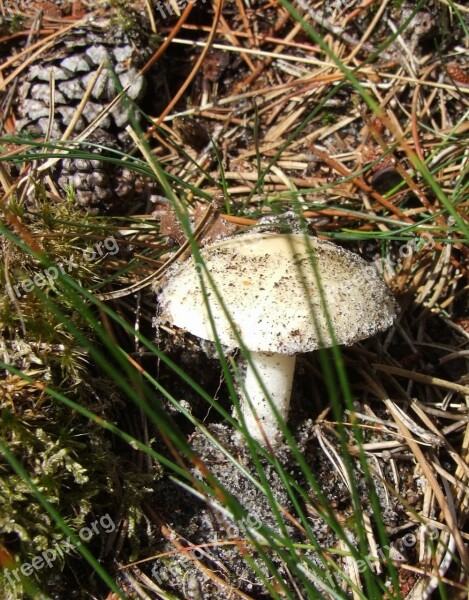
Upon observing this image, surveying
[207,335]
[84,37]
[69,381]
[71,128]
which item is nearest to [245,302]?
[207,335]

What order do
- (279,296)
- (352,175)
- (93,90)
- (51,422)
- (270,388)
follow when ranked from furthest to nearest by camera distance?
(93,90) → (352,175) → (270,388) → (51,422) → (279,296)

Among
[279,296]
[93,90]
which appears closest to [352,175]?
[279,296]

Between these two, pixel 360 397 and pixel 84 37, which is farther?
pixel 84 37

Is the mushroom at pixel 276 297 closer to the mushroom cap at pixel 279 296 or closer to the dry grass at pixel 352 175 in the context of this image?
the mushroom cap at pixel 279 296

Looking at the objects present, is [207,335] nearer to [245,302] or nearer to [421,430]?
[245,302]

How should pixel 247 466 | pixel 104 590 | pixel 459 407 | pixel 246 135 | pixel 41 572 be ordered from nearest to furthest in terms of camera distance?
pixel 41 572 → pixel 104 590 → pixel 247 466 → pixel 459 407 → pixel 246 135

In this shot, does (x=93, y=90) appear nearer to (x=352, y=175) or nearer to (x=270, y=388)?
(x=352, y=175)

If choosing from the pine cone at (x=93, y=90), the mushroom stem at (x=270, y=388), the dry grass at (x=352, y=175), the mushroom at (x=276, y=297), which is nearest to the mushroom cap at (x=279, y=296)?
the mushroom at (x=276, y=297)

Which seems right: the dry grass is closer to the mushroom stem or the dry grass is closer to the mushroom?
the mushroom stem
